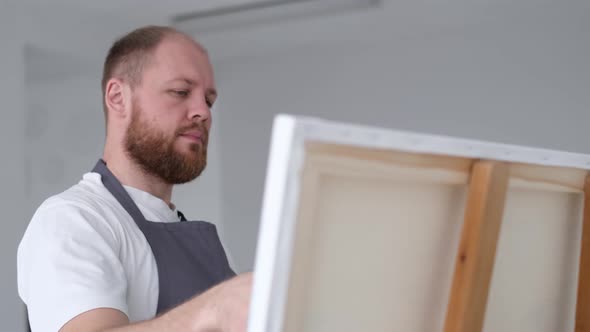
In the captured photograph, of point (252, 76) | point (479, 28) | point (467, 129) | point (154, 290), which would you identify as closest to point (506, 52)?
point (479, 28)

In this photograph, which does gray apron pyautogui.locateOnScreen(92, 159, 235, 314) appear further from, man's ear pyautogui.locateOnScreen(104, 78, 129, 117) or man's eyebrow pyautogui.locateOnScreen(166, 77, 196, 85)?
man's eyebrow pyautogui.locateOnScreen(166, 77, 196, 85)

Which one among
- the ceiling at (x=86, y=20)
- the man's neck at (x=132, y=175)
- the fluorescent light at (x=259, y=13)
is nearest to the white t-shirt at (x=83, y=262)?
the man's neck at (x=132, y=175)

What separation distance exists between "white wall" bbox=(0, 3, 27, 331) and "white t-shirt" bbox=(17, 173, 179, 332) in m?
2.95

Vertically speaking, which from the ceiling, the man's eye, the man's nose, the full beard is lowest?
the full beard

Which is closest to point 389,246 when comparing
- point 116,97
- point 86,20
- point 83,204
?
point 83,204

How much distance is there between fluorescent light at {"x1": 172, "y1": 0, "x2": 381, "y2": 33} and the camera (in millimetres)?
4855

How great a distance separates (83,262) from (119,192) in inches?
15.3

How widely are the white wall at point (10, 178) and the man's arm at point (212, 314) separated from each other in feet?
10.9

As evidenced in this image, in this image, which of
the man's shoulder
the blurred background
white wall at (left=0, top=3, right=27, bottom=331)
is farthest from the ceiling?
the man's shoulder

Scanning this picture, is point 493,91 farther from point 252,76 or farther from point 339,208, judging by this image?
point 339,208

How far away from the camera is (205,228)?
1636mm

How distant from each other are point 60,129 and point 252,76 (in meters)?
1.63

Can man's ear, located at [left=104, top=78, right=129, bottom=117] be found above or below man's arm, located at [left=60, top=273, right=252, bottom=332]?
above

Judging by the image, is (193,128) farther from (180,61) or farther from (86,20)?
Answer: (86,20)
